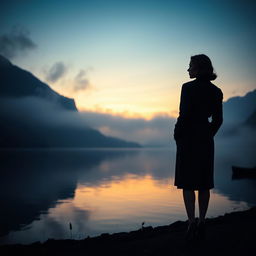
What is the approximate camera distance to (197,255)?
482 cm

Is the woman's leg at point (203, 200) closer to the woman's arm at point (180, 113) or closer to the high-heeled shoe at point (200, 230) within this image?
the high-heeled shoe at point (200, 230)

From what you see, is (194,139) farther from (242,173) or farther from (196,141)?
(242,173)

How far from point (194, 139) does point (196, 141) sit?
53 mm

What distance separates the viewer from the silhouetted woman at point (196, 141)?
17.7ft

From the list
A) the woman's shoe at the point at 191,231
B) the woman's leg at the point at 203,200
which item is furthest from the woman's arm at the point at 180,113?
the woman's shoe at the point at 191,231

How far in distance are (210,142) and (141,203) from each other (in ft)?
81.4

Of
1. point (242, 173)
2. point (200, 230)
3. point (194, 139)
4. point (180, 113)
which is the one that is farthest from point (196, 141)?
point (242, 173)

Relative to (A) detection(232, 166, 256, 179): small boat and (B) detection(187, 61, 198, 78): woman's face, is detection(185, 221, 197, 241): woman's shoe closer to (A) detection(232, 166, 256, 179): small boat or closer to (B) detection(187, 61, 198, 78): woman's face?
(B) detection(187, 61, 198, 78): woman's face

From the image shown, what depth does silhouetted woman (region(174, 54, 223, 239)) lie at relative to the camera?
538cm

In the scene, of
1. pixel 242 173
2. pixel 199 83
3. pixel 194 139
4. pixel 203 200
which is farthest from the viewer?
pixel 242 173

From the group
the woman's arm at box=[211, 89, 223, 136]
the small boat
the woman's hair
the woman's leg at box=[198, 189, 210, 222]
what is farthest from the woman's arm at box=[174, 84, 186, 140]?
the small boat

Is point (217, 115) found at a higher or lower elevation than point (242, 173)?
lower

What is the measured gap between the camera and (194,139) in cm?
540

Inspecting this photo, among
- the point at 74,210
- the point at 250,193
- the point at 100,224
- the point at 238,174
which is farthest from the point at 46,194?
the point at 238,174
